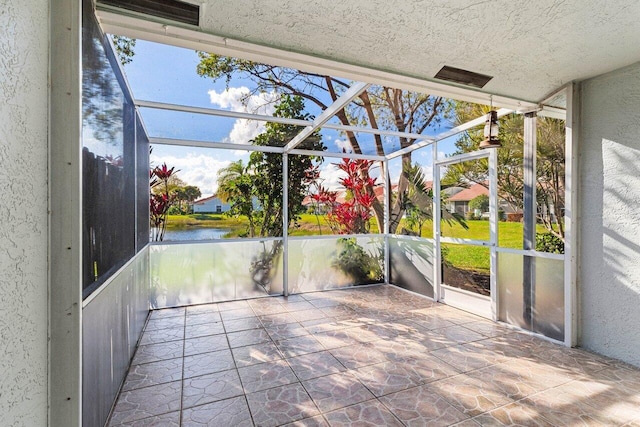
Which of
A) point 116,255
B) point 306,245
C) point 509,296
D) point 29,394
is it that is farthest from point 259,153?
point 29,394

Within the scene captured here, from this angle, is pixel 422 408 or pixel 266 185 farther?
→ pixel 266 185

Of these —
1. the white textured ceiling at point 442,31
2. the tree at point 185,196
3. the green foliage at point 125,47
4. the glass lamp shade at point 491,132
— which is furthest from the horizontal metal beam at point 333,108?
the green foliage at point 125,47

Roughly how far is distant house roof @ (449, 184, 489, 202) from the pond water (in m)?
4.00

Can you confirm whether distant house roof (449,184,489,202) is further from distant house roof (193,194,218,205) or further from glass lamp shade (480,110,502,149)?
distant house roof (193,194,218,205)

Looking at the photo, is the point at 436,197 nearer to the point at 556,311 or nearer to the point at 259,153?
the point at 556,311

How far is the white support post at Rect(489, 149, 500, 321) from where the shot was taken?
4.21 m

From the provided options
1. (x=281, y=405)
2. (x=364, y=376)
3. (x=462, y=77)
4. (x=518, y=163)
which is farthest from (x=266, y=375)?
(x=518, y=163)

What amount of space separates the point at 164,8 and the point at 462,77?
2.56 metres

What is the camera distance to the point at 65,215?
1.38 m

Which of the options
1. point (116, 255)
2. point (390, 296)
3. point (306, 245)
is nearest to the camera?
point (116, 255)

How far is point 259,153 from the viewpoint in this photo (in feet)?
18.9

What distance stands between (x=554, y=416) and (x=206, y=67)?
15.2 ft

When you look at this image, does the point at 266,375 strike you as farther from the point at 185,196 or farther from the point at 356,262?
the point at 356,262

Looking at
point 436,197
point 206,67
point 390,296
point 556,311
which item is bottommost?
point 390,296
